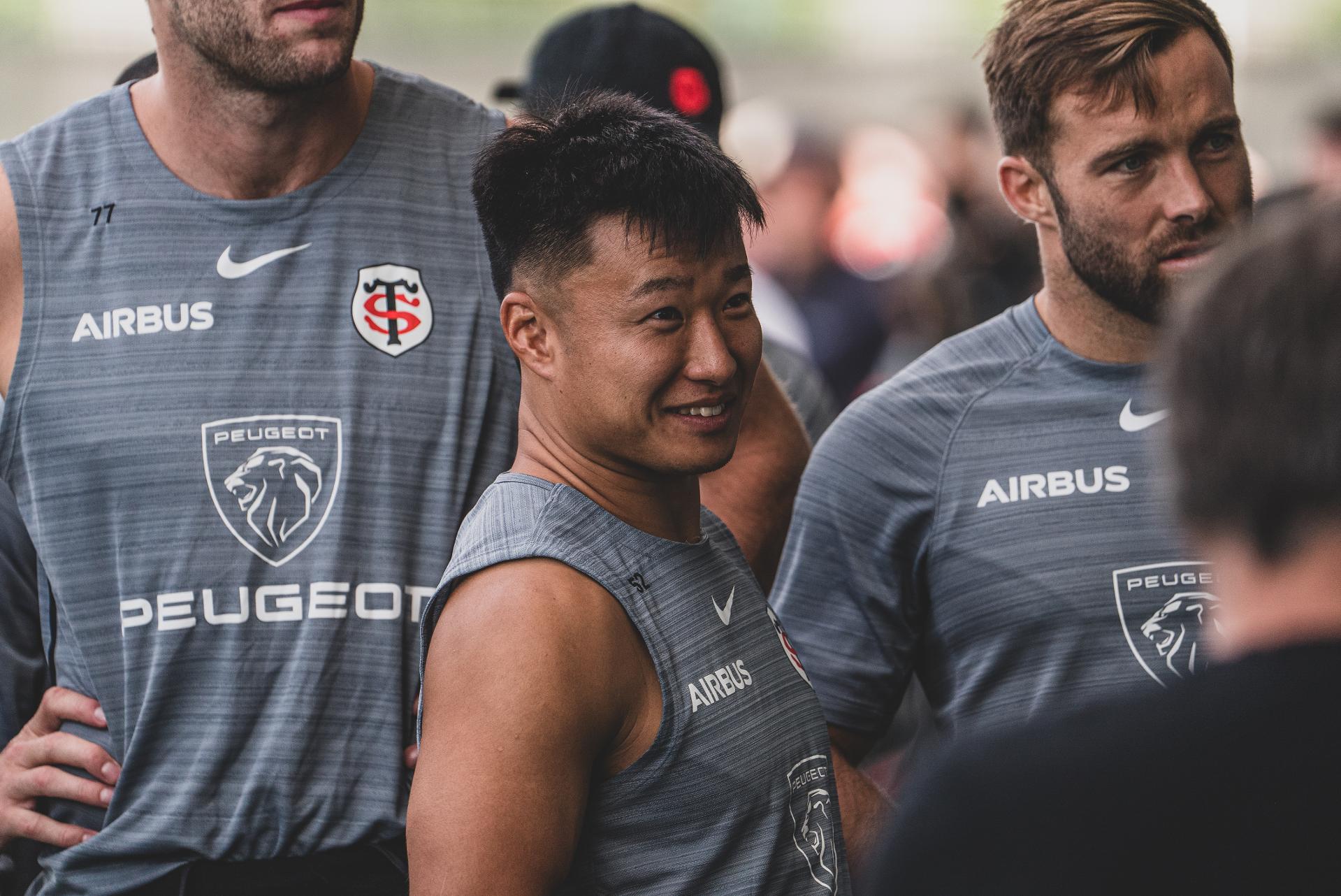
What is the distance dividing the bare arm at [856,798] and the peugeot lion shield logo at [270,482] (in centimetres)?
82

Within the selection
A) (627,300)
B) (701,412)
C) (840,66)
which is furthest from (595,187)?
(840,66)

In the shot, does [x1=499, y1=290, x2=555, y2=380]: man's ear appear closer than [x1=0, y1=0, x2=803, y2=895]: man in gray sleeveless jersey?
Yes

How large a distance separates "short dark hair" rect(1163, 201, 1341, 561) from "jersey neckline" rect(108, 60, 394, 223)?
152 cm

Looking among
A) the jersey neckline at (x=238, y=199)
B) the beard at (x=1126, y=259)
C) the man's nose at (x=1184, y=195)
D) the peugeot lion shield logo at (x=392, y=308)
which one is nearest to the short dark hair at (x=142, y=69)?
the jersey neckline at (x=238, y=199)

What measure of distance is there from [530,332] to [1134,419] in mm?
1013

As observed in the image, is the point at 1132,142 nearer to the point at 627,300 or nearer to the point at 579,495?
the point at 627,300

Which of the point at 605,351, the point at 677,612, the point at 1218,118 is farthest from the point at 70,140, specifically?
the point at 1218,118

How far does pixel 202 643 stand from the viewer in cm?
222

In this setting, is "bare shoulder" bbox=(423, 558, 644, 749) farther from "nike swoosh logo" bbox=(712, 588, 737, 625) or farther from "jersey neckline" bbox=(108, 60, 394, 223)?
"jersey neckline" bbox=(108, 60, 394, 223)

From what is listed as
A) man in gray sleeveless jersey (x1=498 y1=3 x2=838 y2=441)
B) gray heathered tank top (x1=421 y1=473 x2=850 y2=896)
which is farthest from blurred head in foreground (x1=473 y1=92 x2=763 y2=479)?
man in gray sleeveless jersey (x1=498 y1=3 x2=838 y2=441)

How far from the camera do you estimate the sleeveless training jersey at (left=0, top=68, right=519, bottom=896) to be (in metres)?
2.21

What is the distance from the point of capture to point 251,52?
2.23m

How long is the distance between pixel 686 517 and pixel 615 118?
1.71 feet

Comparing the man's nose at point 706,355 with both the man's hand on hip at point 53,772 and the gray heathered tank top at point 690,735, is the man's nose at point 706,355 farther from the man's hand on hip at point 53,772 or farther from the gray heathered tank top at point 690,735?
the man's hand on hip at point 53,772
